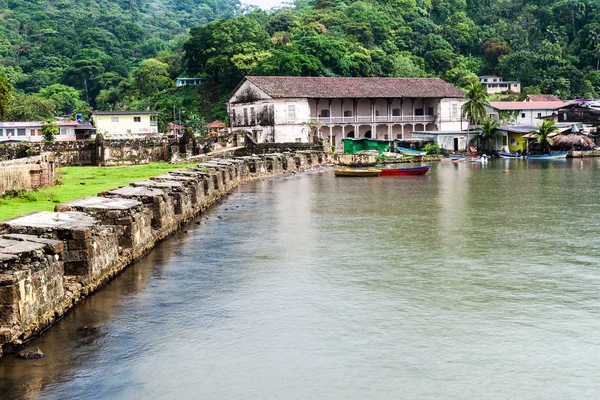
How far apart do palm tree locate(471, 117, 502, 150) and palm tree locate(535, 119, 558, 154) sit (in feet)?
16.8

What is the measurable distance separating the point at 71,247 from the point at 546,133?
70753 millimetres

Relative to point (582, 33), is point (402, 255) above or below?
below

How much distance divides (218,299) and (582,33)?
132 metres

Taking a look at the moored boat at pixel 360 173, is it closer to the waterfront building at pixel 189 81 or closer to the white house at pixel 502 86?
the waterfront building at pixel 189 81

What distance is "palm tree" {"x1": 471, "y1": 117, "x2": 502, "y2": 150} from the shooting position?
272ft

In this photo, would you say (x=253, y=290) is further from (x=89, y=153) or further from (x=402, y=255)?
(x=89, y=153)

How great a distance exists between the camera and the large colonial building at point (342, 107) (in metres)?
78.9

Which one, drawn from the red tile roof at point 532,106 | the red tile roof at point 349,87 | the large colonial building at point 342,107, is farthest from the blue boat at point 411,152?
the red tile roof at point 532,106

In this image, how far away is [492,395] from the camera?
11.6 meters

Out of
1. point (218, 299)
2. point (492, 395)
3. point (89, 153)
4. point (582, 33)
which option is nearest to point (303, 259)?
point (218, 299)

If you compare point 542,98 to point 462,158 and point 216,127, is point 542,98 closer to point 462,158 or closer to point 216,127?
point 462,158

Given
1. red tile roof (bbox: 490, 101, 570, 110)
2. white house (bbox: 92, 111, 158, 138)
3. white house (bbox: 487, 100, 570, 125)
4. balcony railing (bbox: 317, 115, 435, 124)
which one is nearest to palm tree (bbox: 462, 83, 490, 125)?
balcony railing (bbox: 317, 115, 435, 124)

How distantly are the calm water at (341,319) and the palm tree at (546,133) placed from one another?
50980 mm

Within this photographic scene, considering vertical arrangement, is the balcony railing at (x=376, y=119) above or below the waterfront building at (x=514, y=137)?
above
